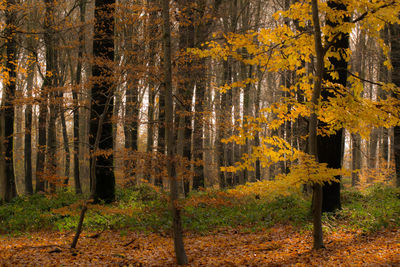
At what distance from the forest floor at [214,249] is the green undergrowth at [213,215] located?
0.45m

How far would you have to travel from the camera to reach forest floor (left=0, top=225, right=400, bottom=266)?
601 cm

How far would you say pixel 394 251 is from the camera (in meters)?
5.97

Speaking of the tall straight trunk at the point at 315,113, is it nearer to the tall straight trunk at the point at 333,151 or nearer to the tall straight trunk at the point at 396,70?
the tall straight trunk at the point at 333,151

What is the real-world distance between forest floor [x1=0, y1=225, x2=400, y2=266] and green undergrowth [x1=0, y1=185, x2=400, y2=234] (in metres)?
0.45

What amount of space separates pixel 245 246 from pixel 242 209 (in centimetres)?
345

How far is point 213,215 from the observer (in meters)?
10.4

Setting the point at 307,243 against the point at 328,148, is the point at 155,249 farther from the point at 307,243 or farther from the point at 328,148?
the point at 328,148

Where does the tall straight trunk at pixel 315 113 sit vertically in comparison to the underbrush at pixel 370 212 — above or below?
above

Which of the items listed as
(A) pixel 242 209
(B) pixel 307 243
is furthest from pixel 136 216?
(B) pixel 307 243

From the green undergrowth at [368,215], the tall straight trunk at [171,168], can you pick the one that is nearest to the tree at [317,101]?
the tall straight trunk at [171,168]

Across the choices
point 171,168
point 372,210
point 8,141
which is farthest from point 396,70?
point 8,141

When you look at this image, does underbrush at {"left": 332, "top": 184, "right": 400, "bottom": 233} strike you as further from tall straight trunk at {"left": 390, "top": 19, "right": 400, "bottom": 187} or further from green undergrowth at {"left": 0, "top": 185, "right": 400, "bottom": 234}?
tall straight trunk at {"left": 390, "top": 19, "right": 400, "bottom": 187}

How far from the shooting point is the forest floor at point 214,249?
6.01 m

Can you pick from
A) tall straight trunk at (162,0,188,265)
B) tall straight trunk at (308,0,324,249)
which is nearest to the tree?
tall straight trunk at (308,0,324,249)
